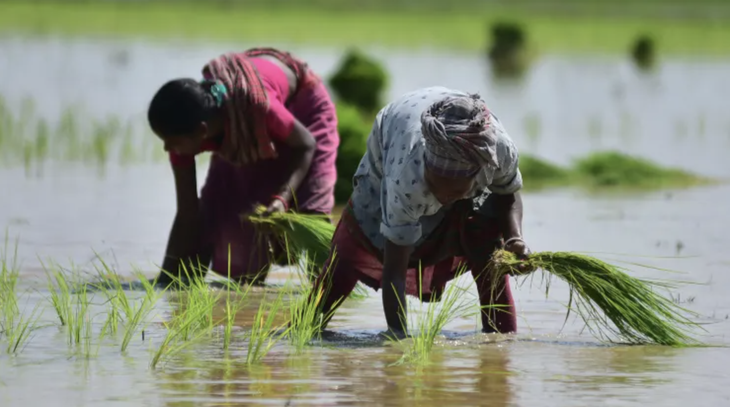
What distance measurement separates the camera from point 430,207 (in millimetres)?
4742

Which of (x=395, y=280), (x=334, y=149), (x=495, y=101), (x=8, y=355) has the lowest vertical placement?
Answer: (x=8, y=355)

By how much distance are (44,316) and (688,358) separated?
261cm

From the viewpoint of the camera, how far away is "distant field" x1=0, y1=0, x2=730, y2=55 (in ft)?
96.4

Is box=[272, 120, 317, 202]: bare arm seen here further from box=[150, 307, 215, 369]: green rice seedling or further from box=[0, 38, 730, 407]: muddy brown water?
box=[150, 307, 215, 369]: green rice seedling

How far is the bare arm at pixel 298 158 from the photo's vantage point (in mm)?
6395

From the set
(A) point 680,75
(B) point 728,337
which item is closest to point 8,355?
(B) point 728,337

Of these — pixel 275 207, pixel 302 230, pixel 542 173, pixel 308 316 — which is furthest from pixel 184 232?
pixel 542 173

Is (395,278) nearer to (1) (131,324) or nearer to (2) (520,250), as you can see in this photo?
(2) (520,250)

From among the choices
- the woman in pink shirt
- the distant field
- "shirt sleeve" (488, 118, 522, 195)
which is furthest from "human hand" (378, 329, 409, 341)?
the distant field

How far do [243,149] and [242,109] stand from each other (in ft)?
0.72

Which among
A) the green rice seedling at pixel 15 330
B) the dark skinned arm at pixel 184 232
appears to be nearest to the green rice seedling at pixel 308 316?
the green rice seedling at pixel 15 330

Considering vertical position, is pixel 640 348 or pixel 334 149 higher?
pixel 334 149

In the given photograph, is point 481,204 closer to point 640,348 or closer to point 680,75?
point 640,348

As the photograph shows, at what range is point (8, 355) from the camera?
4.90 metres
